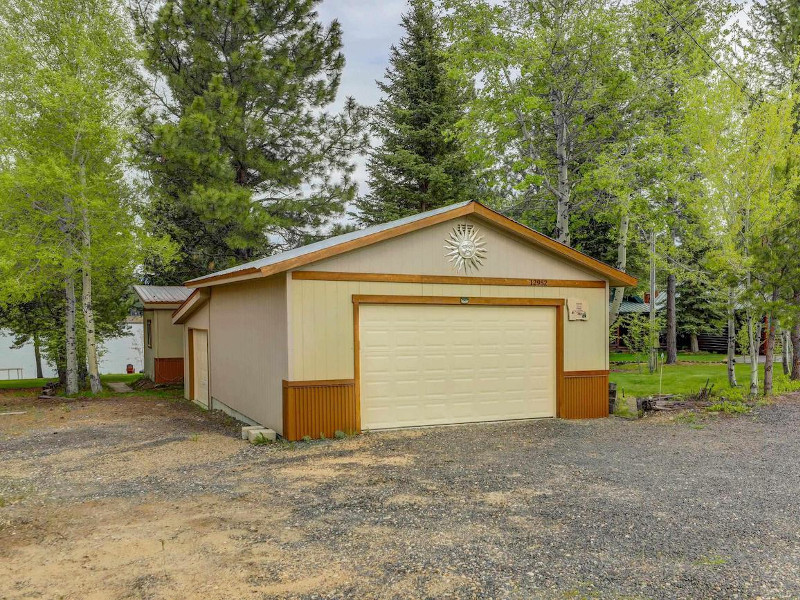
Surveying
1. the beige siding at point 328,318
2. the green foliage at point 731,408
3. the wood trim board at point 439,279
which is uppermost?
the wood trim board at point 439,279

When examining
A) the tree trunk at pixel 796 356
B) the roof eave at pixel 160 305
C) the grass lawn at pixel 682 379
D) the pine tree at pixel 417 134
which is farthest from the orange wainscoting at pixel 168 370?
the tree trunk at pixel 796 356

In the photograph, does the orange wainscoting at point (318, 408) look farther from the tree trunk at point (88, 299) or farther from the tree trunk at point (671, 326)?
the tree trunk at point (671, 326)

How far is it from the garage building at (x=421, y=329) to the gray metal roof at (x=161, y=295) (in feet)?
22.8

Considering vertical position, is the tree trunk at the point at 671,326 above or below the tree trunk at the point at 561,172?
below

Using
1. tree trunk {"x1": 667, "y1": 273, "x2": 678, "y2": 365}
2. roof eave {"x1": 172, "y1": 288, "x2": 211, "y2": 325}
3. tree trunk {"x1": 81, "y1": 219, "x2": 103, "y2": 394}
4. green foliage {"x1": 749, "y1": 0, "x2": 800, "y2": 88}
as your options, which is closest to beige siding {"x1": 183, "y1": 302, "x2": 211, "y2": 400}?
roof eave {"x1": 172, "y1": 288, "x2": 211, "y2": 325}

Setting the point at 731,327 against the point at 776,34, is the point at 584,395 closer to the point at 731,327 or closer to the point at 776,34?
the point at 731,327

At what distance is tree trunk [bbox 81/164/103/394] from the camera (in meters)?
13.5

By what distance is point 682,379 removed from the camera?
52.9ft

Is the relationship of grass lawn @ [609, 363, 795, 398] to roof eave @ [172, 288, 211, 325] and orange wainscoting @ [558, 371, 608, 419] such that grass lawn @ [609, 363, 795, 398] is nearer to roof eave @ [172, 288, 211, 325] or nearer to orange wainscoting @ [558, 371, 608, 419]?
orange wainscoting @ [558, 371, 608, 419]

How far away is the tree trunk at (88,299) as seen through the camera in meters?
13.5

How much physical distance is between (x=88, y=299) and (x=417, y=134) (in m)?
11.4

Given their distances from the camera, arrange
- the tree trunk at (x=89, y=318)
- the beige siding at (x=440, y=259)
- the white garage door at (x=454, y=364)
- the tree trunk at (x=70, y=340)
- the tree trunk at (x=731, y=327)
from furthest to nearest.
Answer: the tree trunk at (x=70, y=340) < the tree trunk at (x=89, y=318) < the tree trunk at (x=731, y=327) < the white garage door at (x=454, y=364) < the beige siding at (x=440, y=259)

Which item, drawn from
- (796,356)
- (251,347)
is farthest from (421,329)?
(796,356)

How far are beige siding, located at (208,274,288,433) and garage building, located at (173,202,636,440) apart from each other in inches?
1.4
